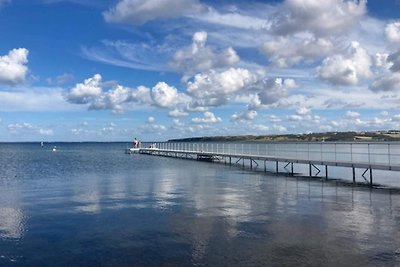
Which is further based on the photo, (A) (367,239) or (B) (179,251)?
(A) (367,239)

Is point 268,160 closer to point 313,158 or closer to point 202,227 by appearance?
point 313,158

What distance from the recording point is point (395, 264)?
37.2ft

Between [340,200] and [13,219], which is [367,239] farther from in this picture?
[13,219]

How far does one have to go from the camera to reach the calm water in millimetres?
12281

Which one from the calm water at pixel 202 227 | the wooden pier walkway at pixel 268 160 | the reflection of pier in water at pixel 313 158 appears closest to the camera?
the calm water at pixel 202 227

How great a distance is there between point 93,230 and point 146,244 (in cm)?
314

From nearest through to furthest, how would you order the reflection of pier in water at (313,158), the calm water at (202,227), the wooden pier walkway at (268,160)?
1. the calm water at (202,227)
2. the wooden pier walkway at (268,160)
3. the reflection of pier in water at (313,158)

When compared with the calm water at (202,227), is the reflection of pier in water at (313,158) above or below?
above

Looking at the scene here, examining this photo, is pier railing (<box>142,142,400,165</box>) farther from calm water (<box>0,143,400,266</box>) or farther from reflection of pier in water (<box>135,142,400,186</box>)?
calm water (<box>0,143,400,266</box>)

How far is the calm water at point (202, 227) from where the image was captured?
12.3m

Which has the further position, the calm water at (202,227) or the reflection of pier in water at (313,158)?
the reflection of pier in water at (313,158)

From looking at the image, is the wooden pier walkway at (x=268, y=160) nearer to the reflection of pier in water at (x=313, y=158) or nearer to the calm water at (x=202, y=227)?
the reflection of pier in water at (x=313, y=158)

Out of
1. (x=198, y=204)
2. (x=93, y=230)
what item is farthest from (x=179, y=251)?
(x=198, y=204)

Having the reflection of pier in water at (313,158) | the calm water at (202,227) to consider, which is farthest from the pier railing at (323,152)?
the calm water at (202,227)
